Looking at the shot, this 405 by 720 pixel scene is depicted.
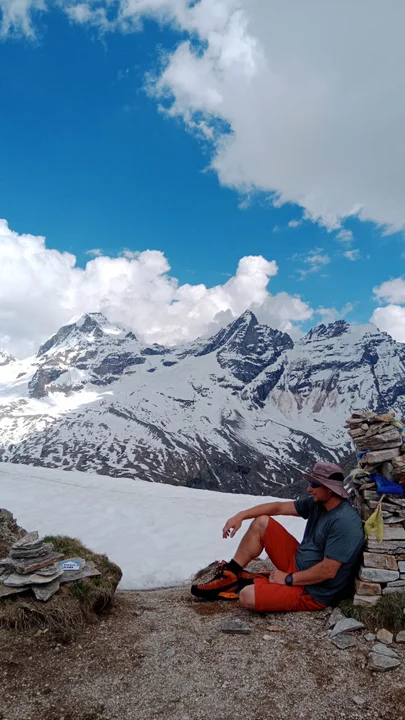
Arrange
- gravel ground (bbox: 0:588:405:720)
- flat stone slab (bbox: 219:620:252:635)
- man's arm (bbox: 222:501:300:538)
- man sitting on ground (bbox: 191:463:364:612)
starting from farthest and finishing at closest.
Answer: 1. man's arm (bbox: 222:501:300:538)
2. man sitting on ground (bbox: 191:463:364:612)
3. flat stone slab (bbox: 219:620:252:635)
4. gravel ground (bbox: 0:588:405:720)

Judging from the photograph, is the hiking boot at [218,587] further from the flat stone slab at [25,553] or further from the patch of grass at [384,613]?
the flat stone slab at [25,553]

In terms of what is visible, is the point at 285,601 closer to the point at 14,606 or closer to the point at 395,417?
the point at 395,417

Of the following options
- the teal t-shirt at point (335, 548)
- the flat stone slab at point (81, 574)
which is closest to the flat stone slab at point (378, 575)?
the teal t-shirt at point (335, 548)

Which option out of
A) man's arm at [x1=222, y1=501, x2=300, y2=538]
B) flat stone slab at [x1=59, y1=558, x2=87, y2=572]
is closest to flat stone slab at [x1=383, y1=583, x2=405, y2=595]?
man's arm at [x1=222, y1=501, x2=300, y2=538]

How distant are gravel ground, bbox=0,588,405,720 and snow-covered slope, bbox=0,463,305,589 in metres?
4.75

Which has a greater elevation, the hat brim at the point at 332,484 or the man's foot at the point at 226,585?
the hat brim at the point at 332,484

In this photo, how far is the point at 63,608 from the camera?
721 centimetres

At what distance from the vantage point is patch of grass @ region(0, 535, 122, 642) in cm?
693

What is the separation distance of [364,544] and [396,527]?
1.95 feet

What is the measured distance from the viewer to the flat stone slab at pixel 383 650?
627 cm

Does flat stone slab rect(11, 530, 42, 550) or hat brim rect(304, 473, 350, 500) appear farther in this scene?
flat stone slab rect(11, 530, 42, 550)

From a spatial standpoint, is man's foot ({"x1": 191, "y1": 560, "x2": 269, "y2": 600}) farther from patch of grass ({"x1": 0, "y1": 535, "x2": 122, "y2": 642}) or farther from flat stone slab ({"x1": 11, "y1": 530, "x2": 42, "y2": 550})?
flat stone slab ({"x1": 11, "y1": 530, "x2": 42, "y2": 550})

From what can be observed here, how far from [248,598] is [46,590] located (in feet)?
11.1

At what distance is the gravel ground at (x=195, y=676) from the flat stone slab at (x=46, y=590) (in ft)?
1.96
